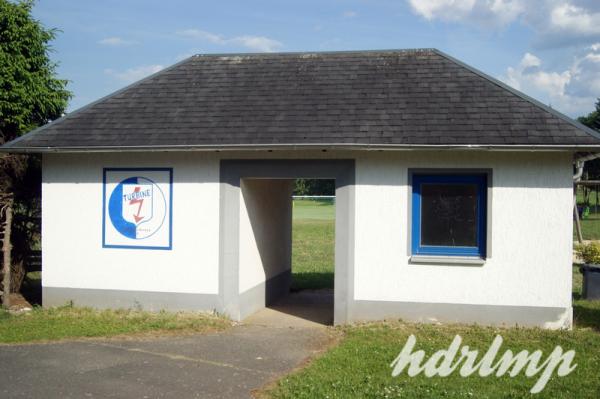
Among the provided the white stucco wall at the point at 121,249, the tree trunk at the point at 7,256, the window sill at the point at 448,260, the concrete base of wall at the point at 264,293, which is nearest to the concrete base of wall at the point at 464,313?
the window sill at the point at 448,260

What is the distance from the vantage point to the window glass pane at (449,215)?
10180mm

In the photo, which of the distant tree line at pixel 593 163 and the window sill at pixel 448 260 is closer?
the window sill at pixel 448 260

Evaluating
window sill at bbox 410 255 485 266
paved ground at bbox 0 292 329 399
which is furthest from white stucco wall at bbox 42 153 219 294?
window sill at bbox 410 255 485 266

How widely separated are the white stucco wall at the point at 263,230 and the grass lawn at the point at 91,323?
1191 mm

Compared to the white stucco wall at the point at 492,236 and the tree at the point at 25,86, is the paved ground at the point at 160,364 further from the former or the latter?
the tree at the point at 25,86

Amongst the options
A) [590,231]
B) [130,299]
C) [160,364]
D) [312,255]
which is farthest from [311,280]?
[590,231]

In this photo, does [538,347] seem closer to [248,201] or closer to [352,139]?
[352,139]

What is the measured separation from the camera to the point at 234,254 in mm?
10750

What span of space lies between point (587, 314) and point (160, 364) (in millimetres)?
7687

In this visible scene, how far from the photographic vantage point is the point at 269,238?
12.7 meters

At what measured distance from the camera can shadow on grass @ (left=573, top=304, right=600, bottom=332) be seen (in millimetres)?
10344

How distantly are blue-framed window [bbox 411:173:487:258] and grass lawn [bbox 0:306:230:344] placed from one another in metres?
3.60

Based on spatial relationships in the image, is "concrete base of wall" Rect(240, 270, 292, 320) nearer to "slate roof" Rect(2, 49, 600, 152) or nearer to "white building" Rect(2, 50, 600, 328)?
"white building" Rect(2, 50, 600, 328)

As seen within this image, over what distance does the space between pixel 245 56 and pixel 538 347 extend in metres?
7.91
